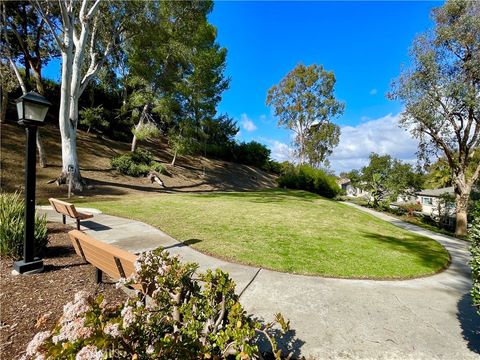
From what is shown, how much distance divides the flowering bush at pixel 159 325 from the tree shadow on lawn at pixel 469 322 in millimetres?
2501

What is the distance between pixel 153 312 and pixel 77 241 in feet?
8.16

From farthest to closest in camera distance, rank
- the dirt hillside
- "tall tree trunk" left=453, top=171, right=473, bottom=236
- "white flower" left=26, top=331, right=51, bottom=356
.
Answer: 1. "tall tree trunk" left=453, top=171, right=473, bottom=236
2. the dirt hillside
3. "white flower" left=26, top=331, right=51, bottom=356

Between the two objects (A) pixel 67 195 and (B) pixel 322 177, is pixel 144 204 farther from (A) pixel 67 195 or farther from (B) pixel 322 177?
(B) pixel 322 177

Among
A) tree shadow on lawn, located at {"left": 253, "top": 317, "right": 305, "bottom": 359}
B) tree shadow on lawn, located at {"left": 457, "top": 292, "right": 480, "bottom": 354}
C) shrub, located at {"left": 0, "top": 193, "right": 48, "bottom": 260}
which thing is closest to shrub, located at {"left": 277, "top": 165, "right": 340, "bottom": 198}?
tree shadow on lawn, located at {"left": 457, "top": 292, "right": 480, "bottom": 354}

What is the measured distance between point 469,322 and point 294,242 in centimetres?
355

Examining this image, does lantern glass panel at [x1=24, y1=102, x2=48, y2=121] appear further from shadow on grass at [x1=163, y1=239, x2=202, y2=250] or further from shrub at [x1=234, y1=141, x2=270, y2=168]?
shrub at [x1=234, y1=141, x2=270, y2=168]

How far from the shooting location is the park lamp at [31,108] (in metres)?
3.73

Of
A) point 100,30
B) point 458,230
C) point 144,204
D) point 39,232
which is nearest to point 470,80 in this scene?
point 458,230

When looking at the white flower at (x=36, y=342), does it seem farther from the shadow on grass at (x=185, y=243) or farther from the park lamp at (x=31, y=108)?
the shadow on grass at (x=185, y=243)

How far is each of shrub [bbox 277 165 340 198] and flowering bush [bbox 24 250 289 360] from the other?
82.1ft

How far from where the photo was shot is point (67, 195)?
11086 millimetres

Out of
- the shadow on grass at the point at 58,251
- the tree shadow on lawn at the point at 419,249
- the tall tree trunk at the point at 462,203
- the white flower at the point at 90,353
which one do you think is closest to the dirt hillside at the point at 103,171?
the shadow on grass at the point at 58,251

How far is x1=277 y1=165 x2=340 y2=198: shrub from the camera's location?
86.7 feet

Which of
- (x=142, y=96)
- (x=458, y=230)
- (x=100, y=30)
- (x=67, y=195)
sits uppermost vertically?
(x=100, y=30)
